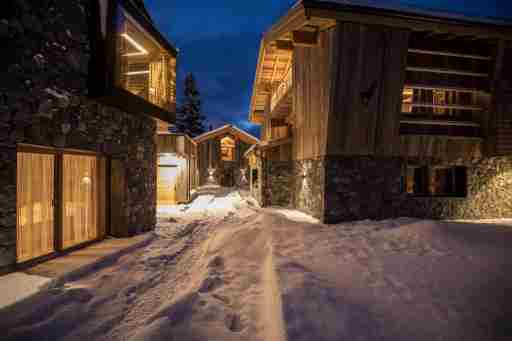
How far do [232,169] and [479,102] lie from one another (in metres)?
20.9

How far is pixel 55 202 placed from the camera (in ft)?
15.6

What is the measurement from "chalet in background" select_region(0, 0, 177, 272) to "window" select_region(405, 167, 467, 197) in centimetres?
947

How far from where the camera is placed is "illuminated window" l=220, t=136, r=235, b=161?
86.2 ft

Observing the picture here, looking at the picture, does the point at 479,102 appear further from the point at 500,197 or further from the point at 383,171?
the point at 383,171

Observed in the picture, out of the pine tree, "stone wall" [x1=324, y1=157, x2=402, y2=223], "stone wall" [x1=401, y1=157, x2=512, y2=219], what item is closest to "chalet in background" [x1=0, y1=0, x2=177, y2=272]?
"stone wall" [x1=324, y1=157, x2=402, y2=223]

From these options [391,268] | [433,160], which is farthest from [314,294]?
[433,160]

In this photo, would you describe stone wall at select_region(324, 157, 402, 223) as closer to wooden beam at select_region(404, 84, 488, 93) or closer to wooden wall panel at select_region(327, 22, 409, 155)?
wooden wall panel at select_region(327, 22, 409, 155)

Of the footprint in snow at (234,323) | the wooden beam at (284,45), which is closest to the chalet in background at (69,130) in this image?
the footprint in snow at (234,323)

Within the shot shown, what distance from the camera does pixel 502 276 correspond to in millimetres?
3369

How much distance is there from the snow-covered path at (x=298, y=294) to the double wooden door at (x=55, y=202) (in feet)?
4.31

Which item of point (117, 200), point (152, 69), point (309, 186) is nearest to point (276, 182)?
point (309, 186)

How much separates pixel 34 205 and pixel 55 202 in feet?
1.12

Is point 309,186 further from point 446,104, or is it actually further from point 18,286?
point 18,286

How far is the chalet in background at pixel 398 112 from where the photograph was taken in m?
7.18
